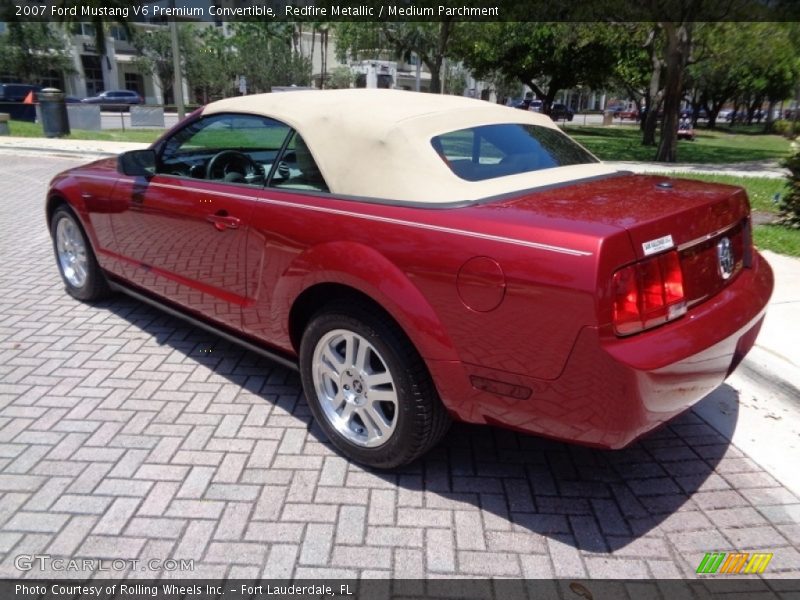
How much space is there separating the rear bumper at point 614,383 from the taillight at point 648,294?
47 mm

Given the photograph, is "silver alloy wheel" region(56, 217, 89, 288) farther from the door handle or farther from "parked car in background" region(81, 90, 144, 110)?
"parked car in background" region(81, 90, 144, 110)

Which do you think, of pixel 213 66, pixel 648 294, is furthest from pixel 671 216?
pixel 213 66

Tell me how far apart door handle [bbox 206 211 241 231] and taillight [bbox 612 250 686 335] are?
197cm

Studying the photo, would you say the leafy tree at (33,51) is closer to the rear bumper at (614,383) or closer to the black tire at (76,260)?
the black tire at (76,260)

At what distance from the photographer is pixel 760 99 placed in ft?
202

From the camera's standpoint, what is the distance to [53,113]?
66.1ft

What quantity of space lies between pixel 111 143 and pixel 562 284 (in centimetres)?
1977

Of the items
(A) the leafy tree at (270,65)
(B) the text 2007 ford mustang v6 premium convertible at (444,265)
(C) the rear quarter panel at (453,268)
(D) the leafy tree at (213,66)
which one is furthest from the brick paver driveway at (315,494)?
(D) the leafy tree at (213,66)

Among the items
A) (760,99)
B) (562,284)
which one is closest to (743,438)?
(562,284)

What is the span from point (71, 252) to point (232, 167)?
210cm

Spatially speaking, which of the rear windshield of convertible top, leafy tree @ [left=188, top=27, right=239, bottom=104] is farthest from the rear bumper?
leafy tree @ [left=188, top=27, right=239, bottom=104]

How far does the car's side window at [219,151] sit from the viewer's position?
11.9 ft

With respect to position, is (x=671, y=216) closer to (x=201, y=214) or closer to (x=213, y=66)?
(x=201, y=214)

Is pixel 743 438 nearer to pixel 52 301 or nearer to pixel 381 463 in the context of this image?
pixel 381 463
